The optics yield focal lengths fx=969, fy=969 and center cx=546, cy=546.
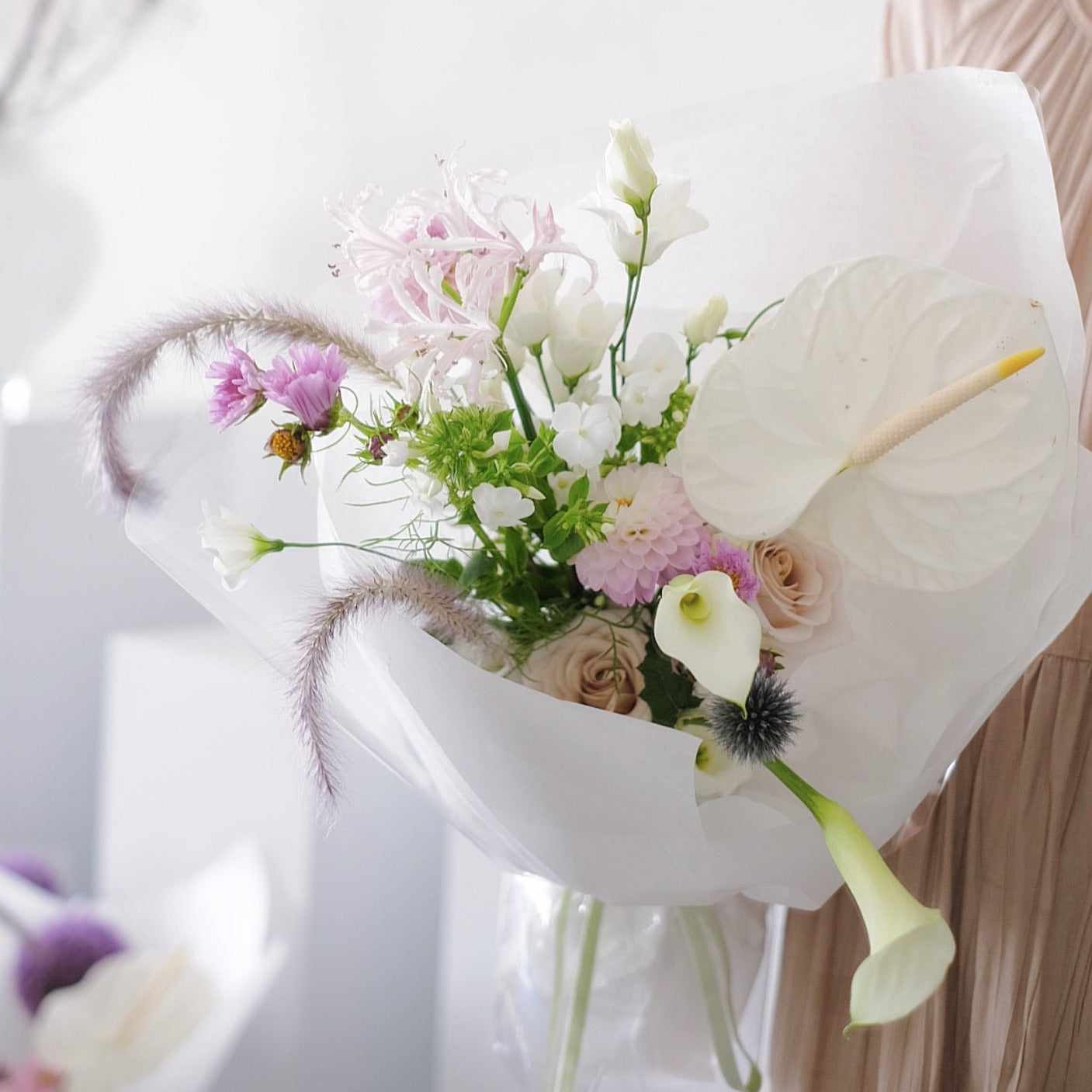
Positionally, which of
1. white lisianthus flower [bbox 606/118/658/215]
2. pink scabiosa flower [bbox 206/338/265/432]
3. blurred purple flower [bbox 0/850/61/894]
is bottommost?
blurred purple flower [bbox 0/850/61/894]

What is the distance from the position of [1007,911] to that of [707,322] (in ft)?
1.23

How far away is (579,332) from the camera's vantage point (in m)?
0.44

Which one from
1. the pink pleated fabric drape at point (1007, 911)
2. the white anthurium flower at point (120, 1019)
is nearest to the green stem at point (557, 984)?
the pink pleated fabric drape at point (1007, 911)

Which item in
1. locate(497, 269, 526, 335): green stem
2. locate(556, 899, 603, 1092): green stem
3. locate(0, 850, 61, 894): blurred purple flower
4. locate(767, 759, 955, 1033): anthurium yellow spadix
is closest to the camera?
locate(767, 759, 955, 1033): anthurium yellow spadix

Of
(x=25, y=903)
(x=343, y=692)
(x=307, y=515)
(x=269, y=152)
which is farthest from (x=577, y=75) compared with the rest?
(x=25, y=903)

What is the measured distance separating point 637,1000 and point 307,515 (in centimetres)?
32

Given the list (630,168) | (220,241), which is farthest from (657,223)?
(220,241)

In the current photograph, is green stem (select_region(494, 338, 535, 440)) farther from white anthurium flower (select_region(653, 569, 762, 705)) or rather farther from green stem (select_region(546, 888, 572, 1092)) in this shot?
green stem (select_region(546, 888, 572, 1092))

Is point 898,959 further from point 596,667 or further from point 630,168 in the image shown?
point 630,168

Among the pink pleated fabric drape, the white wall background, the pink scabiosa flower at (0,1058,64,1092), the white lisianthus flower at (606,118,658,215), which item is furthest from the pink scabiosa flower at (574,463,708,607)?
the pink scabiosa flower at (0,1058,64,1092)

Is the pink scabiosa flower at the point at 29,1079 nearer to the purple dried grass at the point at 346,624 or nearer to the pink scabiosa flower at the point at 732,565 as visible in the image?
the purple dried grass at the point at 346,624

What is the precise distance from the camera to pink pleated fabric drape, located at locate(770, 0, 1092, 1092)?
0.55 metres

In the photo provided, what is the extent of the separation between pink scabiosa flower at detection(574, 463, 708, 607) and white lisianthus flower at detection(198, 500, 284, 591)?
0.45ft

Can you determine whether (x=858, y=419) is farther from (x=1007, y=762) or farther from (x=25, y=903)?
(x=25, y=903)
